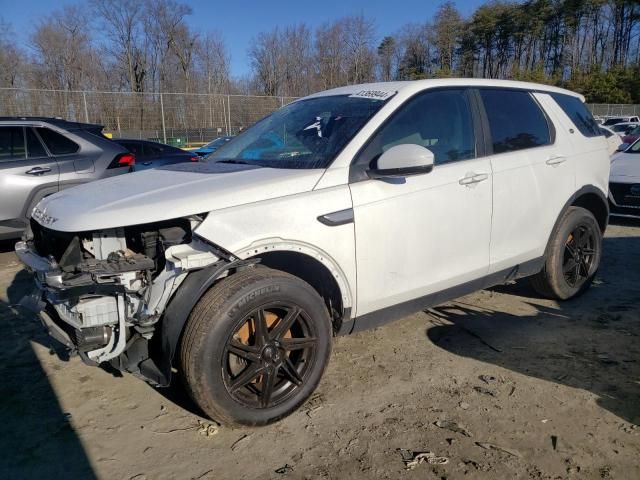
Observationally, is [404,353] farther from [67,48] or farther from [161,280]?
[67,48]

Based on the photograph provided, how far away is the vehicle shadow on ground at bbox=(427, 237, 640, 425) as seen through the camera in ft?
10.4

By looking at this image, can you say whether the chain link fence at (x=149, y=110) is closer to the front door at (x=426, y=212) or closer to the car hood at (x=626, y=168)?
the car hood at (x=626, y=168)

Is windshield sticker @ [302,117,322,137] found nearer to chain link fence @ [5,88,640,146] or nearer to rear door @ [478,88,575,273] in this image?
rear door @ [478,88,575,273]

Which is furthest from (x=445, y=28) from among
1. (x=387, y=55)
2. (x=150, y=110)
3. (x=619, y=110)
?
(x=150, y=110)

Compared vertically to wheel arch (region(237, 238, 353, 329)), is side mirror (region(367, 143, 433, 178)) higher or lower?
higher

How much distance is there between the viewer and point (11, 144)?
20.4 feet

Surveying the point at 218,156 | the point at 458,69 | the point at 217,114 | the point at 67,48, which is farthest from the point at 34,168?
the point at 458,69

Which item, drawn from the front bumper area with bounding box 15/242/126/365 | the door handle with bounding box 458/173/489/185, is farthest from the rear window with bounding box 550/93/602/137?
the front bumper area with bounding box 15/242/126/365

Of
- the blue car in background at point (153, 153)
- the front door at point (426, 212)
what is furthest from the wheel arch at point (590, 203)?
the blue car in background at point (153, 153)

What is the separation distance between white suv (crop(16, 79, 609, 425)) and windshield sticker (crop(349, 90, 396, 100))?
0.02 meters

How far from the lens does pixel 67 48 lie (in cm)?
4316

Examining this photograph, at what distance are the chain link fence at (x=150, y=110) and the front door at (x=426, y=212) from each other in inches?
637

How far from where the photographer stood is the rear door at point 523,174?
11.9 ft

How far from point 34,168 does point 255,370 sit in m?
4.95
